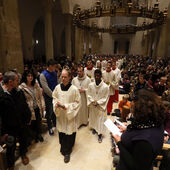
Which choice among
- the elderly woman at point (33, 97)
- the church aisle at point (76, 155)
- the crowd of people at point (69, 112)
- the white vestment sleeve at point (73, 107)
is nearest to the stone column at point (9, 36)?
the crowd of people at point (69, 112)

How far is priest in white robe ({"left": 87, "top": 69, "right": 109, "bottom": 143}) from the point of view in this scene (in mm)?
3807

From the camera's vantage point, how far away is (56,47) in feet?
71.4

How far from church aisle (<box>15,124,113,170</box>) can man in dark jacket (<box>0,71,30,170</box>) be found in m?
0.56

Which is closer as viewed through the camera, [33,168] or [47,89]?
[33,168]

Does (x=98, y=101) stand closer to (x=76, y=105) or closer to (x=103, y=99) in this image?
(x=103, y=99)

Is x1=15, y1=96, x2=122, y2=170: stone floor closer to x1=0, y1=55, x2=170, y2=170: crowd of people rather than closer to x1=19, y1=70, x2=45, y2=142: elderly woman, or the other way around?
x1=0, y1=55, x2=170, y2=170: crowd of people

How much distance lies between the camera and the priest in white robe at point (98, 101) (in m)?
3.81

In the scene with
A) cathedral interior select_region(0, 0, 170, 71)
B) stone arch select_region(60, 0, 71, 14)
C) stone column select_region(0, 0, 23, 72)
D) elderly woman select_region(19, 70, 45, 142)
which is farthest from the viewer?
stone arch select_region(60, 0, 71, 14)

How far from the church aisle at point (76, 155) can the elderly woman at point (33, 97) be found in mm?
380

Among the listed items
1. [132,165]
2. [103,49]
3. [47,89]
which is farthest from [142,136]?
[103,49]

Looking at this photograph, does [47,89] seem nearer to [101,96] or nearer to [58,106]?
[58,106]

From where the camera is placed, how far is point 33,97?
351cm

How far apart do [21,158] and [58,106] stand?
1.55 metres

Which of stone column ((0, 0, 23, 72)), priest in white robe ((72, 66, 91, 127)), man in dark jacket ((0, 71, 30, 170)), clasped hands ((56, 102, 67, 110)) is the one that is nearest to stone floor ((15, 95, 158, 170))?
man in dark jacket ((0, 71, 30, 170))
